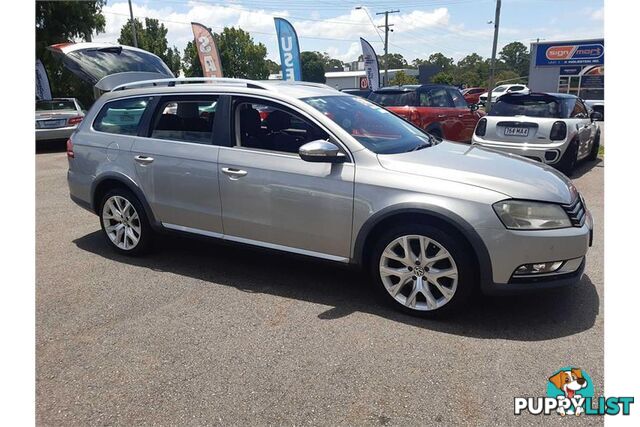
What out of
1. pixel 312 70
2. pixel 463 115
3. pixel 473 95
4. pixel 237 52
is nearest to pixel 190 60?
A: pixel 237 52

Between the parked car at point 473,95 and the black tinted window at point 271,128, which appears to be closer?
the black tinted window at point 271,128

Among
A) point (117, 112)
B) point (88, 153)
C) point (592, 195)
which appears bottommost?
point (592, 195)

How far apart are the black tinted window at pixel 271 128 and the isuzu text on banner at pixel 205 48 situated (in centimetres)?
1717

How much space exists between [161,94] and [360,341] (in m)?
3.01

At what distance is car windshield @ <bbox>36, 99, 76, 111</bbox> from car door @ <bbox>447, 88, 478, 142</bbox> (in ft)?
33.8

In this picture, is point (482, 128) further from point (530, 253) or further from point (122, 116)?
point (122, 116)

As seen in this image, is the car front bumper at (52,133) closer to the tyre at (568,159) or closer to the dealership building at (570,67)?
the tyre at (568,159)

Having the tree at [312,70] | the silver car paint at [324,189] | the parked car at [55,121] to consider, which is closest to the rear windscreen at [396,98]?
the silver car paint at [324,189]

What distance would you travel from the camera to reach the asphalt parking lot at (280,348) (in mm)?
2643

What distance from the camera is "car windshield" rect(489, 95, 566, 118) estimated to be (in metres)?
8.31

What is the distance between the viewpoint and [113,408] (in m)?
2.66

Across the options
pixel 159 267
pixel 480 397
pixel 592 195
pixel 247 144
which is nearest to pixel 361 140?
pixel 247 144

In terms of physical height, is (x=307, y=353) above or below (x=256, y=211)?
below

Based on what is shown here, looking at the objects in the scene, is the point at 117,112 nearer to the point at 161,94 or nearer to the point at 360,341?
the point at 161,94
